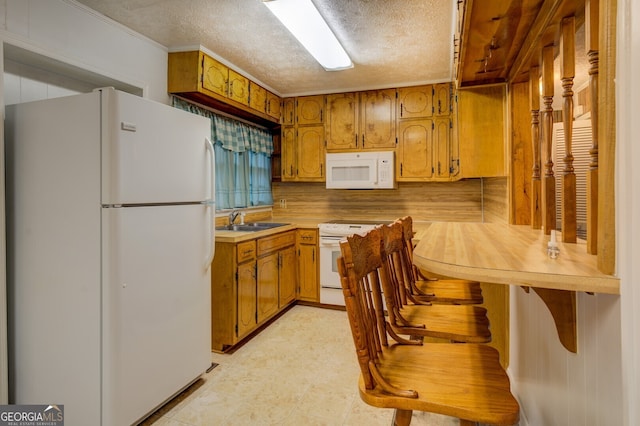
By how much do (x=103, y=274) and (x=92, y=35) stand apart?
1.58 metres

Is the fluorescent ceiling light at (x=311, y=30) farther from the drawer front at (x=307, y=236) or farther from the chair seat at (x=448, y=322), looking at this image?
the chair seat at (x=448, y=322)

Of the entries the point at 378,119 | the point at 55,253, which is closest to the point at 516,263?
the point at 55,253

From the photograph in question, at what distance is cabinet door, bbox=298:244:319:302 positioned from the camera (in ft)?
12.8

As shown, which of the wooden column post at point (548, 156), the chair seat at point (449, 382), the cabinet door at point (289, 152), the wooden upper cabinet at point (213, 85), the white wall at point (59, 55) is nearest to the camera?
the chair seat at point (449, 382)

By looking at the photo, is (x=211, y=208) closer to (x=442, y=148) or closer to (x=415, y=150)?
(x=415, y=150)

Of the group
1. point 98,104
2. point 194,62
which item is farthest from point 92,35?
point 98,104

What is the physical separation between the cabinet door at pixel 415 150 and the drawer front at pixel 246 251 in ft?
5.82

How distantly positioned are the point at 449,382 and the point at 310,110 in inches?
140

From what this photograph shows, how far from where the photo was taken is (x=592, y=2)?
90cm

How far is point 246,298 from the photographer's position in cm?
300

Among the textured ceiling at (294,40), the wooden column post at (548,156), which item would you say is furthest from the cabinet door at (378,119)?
the wooden column post at (548,156)

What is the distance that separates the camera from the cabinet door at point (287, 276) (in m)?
3.63

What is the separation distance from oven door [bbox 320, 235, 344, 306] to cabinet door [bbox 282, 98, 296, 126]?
1464 mm

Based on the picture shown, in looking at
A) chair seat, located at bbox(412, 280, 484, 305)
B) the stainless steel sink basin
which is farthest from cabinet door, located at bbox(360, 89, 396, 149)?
chair seat, located at bbox(412, 280, 484, 305)
